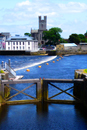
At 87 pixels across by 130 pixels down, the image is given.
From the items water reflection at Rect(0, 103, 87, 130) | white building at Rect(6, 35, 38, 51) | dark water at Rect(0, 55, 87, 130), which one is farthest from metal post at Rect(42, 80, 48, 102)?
white building at Rect(6, 35, 38, 51)

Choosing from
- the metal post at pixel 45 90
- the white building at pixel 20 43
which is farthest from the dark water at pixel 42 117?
the white building at pixel 20 43

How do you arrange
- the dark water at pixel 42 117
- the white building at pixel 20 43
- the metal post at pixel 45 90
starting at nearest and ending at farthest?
1. the dark water at pixel 42 117
2. the metal post at pixel 45 90
3. the white building at pixel 20 43

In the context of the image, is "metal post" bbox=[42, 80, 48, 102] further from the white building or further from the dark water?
the white building

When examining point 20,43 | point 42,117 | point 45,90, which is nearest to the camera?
point 42,117

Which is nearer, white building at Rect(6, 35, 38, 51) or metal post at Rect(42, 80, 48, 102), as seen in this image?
metal post at Rect(42, 80, 48, 102)

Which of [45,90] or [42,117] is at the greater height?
[45,90]

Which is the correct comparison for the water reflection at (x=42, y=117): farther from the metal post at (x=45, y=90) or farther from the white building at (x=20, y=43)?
the white building at (x=20, y=43)

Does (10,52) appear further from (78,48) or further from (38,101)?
(38,101)

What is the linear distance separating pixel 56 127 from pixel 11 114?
5.15m

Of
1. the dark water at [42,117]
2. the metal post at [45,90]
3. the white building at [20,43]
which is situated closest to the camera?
the dark water at [42,117]

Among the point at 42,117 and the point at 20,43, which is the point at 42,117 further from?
the point at 20,43

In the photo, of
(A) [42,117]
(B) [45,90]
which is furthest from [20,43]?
(A) [42,117]

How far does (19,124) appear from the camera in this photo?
68.5 ft

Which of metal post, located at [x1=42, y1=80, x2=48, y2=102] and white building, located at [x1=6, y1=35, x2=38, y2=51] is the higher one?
white building, located at [x1=6, y1=35, x2=38, y2=51]
